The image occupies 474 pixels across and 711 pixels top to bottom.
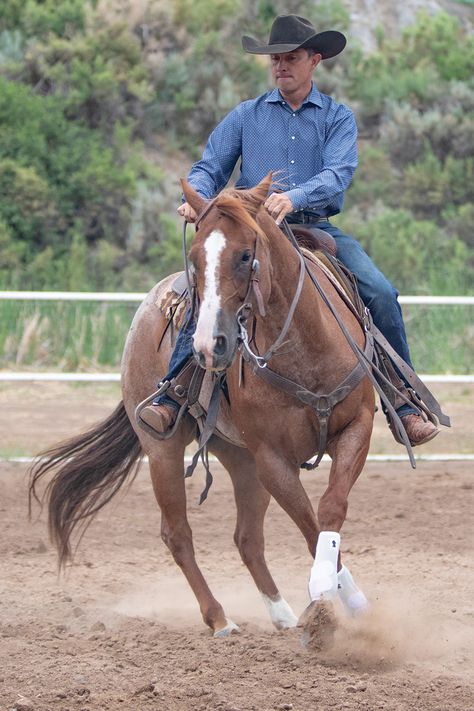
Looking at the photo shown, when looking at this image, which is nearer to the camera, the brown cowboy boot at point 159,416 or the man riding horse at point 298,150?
the man riding horse at point 298,150

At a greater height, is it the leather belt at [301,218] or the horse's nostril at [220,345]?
the leather belt at [301,218]

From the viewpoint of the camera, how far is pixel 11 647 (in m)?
4.89

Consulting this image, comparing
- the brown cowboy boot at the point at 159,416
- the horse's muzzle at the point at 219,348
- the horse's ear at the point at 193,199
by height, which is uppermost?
the horse's ear at the point at 193,199

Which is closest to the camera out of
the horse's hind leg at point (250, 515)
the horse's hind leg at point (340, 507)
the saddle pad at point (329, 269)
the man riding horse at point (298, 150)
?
the horse's hind leg at point (340, 507)

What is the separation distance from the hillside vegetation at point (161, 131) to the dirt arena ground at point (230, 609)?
20.8 ft

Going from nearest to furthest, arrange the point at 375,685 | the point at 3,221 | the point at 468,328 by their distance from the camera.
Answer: the point at 375,685
the point at 468,328
the point at 3,221

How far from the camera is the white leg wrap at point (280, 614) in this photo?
5531 millimetres

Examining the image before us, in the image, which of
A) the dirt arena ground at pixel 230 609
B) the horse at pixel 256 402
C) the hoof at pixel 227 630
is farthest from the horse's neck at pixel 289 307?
the hoof at pixel 227 630

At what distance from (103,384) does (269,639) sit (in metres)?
8.19

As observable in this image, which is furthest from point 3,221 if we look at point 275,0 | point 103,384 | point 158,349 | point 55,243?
point 158,349

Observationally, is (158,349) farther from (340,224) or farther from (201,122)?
(201,122)

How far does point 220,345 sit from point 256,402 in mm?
773

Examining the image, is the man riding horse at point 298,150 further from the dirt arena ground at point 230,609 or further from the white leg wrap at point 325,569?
the dirt arena ground at point 230,609

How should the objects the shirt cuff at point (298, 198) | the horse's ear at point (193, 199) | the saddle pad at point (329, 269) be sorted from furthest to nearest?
the saddle pad at point (329, 269) < the shirt cuff at point (298, 198) < the horse's ear at point (193, 199)
